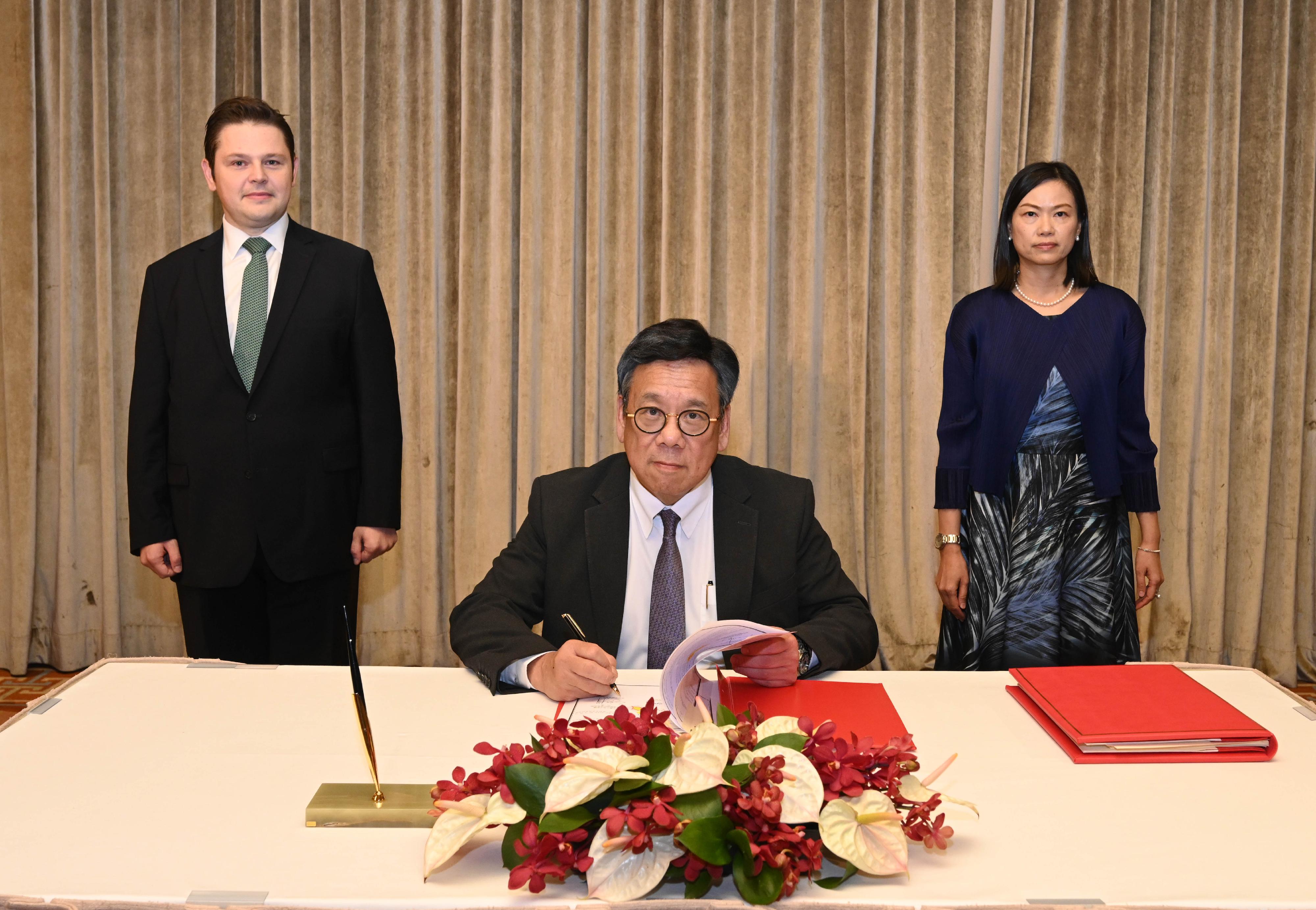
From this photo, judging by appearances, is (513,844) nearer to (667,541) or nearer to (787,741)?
(787,741)

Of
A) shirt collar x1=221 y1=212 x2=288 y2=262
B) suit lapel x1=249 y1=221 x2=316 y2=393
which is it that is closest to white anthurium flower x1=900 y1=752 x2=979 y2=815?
suit lapel x1=249 y1=221 x2=316 y2=393

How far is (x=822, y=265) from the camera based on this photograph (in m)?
4.29

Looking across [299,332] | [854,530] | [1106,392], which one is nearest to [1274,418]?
[854,530]

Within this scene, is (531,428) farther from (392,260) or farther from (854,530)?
(854,530)

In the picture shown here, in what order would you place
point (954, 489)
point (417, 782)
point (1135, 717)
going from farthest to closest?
point (954, 489)
point (1135, 717)
point (417, 782)

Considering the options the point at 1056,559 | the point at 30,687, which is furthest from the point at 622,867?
the point at 30,687

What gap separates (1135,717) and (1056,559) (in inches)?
43.0

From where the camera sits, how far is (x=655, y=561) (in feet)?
7.47

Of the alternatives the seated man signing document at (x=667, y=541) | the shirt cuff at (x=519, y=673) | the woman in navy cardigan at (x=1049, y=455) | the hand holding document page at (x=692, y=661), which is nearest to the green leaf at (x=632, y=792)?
the hand holding document page at (x=692, y=661)

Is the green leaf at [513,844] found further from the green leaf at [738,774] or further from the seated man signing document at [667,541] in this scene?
the seated man signing document at [667,541]

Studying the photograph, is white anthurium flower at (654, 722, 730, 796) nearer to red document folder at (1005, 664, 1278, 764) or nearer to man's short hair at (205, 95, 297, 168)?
red document folder at (1005, 664, 1278, 764)

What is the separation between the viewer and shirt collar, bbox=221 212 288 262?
287 centimetres

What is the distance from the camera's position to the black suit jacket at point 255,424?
111 inches

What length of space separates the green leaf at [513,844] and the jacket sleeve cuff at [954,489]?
6.01 ft
